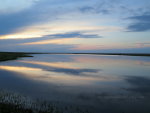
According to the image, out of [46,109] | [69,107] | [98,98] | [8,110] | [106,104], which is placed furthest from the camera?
[98,98]

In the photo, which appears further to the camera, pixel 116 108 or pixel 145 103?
pixel 145 103

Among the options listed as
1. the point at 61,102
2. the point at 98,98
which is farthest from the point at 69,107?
the point at 98,98

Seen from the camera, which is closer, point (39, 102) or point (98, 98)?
point (39, 102)

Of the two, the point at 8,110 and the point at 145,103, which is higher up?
the point at 8,110

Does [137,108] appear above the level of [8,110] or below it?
below

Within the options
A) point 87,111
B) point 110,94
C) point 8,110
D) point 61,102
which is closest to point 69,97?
point 61,102

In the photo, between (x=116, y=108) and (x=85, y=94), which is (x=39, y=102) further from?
(x=116, y=108)

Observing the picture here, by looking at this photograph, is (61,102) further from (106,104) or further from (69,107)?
(106,104)

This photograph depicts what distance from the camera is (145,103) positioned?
9.51 metres

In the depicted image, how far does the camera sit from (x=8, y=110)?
7.42m

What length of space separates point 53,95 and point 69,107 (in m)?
2.79

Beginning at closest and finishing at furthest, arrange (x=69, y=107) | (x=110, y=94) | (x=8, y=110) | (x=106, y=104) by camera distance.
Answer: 1. (x=8, y=110)
2. (x=69, y=107)
3. (x=106, y=104)
4. (x=110, y=94)

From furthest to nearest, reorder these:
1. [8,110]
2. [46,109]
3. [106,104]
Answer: [106,104] < [46,109] < [8,110]

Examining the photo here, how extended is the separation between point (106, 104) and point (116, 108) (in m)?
Answer: 0.75
